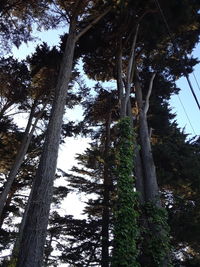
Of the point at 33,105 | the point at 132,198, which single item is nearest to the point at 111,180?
the point at 33,105

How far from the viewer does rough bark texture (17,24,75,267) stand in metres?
4.68

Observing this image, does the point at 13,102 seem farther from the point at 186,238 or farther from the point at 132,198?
the point at 186,238

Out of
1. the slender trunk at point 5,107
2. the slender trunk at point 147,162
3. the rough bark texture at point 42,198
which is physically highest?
the slender trunk at point 5,107

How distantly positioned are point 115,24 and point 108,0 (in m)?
1.06

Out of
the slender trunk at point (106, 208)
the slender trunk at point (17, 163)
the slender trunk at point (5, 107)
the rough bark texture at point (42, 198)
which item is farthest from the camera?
the slender trunk at point (5, 107)

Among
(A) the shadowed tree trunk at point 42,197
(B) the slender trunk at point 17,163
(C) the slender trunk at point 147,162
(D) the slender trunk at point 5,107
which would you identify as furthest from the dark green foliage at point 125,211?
(D) the slender trunk at point 5,107

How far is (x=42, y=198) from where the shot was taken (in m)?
5.33

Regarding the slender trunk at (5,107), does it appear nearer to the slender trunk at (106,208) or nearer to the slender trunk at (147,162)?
the slender trunk at (106,208)

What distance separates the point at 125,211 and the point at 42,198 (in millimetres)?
2422

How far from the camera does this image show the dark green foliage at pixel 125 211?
640cm

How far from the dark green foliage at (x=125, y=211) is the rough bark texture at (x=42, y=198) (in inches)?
84.8

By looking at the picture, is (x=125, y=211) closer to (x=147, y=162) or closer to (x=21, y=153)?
(x=147, y=162)

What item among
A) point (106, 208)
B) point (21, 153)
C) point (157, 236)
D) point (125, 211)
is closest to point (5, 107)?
point (21, 153)

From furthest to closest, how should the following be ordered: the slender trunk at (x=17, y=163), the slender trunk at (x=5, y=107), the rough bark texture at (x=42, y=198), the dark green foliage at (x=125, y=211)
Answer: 1. the slender trunk at (x=5, y=107)
2. the slender trunk at (x=17, y=163)
3. the dark green foliage at (x=125, y=211)
4. the rough bark texture at (x=42, y=198)
